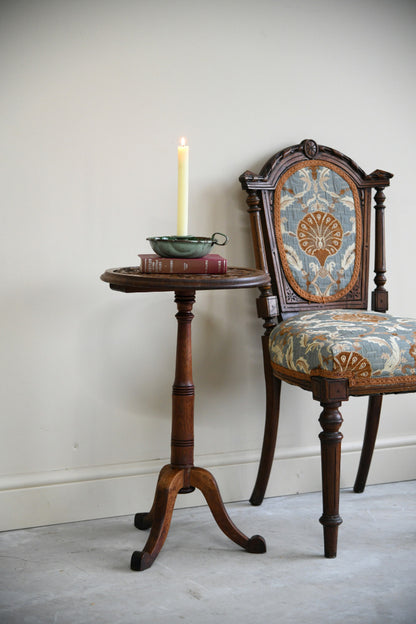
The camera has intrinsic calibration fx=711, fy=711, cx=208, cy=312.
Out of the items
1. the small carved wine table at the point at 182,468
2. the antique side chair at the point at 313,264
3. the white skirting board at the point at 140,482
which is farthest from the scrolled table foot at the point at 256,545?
the white skirting board at the point at 140,482

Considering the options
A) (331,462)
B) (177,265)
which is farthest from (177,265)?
(331,462)

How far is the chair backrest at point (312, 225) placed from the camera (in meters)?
2.02

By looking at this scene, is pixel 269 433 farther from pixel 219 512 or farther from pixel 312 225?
pixel 312 225

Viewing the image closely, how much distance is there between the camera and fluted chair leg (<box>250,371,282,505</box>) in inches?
79.7

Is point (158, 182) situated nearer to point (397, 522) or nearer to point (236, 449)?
point (236, 449)

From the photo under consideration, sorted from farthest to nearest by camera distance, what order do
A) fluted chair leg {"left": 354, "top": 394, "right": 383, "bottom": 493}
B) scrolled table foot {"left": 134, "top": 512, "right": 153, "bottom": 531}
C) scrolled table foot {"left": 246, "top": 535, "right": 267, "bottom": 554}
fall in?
fluted chair leg {"left": 354, "top": 394, "right": 383, "bottom": 493} < scrolled table foot {"left": 134, "top": 512, "right": 153, "bottom": 531} < scrolled table foot {"left": 246, "top": 535, "right": 267, "bottom": 554}

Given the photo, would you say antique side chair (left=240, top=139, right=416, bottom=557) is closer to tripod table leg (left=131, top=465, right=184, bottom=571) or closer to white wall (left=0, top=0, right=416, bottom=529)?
white wall (left=0, top=0, right=416, bottom=529)

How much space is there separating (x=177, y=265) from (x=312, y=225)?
630 millimetres

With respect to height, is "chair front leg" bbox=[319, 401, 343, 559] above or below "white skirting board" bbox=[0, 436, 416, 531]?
above

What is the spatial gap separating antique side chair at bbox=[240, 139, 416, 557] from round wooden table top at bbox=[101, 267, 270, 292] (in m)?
0.27

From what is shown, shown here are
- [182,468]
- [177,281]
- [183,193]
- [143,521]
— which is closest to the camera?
[177,281]

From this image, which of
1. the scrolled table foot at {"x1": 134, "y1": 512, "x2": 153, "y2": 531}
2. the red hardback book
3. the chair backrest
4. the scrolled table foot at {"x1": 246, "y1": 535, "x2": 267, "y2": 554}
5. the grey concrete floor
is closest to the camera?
the grey concrete floor

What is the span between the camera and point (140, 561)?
165 centimetres

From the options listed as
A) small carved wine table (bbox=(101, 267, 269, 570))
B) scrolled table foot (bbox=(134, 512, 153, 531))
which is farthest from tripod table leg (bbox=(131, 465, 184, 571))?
scrolled table foot (bbox=(134, 512, 153, 531))
